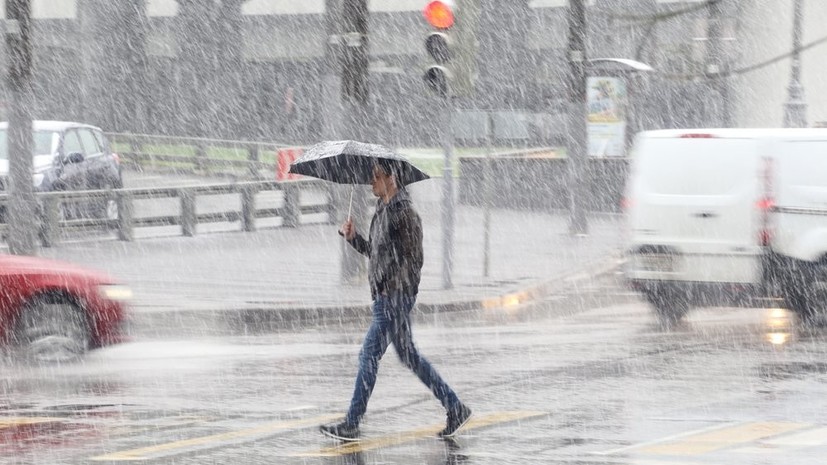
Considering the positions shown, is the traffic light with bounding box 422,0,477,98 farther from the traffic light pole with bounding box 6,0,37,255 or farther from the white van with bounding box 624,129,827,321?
the traffic light pole with bounding box 6,0,37,255

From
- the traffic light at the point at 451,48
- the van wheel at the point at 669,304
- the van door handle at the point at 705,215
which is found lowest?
the van wheel at the point at 669,304

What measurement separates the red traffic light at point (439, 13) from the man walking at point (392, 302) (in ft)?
29.7

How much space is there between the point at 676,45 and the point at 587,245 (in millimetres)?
19429

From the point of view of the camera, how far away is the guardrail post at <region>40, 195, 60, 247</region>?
72.1 ft

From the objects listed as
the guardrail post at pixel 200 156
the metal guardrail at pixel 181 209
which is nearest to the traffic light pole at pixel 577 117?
the metal guardrail at pixel 181 209

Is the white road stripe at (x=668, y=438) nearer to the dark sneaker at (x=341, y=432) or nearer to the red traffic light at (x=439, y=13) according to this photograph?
the dark sneaker at (x=341, y=432)

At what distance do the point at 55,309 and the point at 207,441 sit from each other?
13.3 ft

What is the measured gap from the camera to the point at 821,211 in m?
14.8

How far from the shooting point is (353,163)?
9594 millimetres

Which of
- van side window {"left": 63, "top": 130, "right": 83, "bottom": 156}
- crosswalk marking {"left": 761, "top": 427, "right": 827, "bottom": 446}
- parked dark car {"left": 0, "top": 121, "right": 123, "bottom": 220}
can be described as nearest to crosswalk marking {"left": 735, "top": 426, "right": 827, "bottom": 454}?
crosswalk marking {"left": 761, "top": 427, "right": 827, "bottom": 446}

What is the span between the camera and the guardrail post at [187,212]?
961 inches

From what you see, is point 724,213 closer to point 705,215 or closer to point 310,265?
point 705,215

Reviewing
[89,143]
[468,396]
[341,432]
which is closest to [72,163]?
[89,143]

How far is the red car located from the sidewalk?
292 cm
